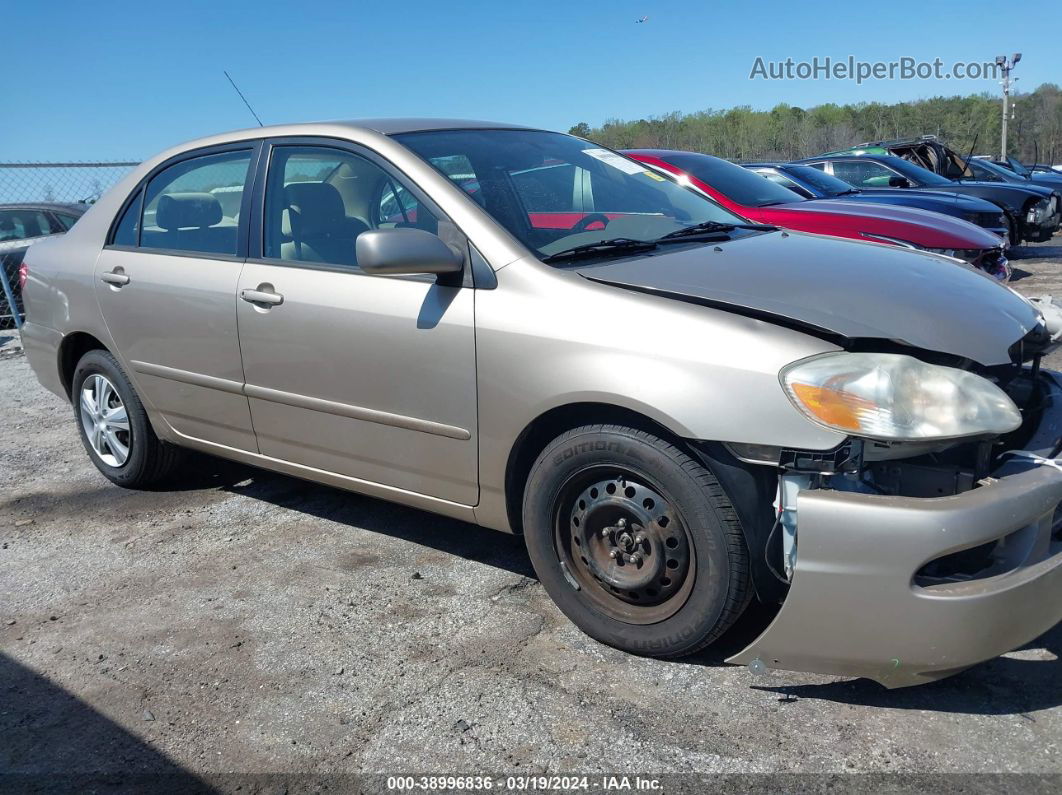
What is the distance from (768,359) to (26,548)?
340cm

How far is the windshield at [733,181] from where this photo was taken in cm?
717

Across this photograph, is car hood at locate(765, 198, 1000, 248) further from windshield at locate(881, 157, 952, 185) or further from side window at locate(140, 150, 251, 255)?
windshield at locate(881, 157, 952, 185)

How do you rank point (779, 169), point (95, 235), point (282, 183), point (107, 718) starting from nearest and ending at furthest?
1. point (107, 718)
2. point (282, 183)
3. point (95, 235)
4. point (779, 169)

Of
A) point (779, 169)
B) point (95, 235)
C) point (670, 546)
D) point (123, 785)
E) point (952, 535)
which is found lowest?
point (123, 785)

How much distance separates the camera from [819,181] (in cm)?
1003

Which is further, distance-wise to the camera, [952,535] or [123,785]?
[123,785]

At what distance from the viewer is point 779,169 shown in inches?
412

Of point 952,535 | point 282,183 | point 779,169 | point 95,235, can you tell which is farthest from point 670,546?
point 779,169

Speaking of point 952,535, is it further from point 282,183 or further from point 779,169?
point 779,169

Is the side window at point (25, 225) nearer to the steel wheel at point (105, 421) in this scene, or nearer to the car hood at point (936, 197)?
the steel wheel at point (105, 421)

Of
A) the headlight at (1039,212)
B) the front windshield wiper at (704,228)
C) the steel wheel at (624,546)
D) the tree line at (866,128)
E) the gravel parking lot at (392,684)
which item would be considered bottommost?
the gravel parking lot at (392,684)

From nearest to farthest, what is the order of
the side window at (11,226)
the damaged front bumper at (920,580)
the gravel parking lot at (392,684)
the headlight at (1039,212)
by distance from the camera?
the damaged front bumper at (920,580) < the gravel parking lot at (392,684) < the side window at (11,226) < the headlight at (1039,212)

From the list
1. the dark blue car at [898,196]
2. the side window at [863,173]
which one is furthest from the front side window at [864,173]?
the dark blue car at [898,196]

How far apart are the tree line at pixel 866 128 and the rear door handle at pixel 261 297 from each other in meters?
45.9
